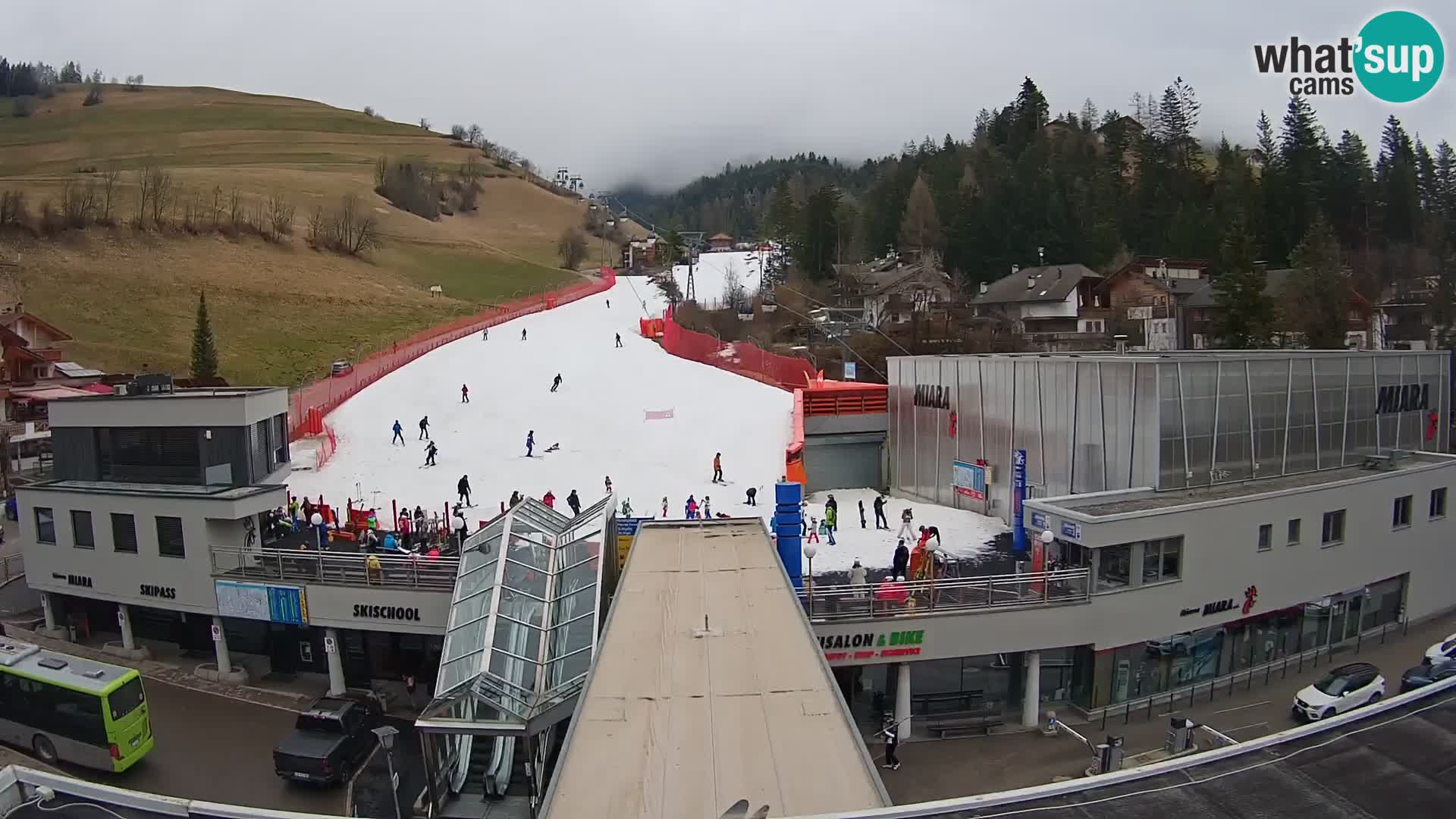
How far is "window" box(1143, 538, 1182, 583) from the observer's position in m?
18.2

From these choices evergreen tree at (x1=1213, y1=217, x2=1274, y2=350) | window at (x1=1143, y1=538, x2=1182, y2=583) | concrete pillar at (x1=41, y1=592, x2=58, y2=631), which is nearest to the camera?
window at (x1=1143, y1=538, x2=1182, y2=583)

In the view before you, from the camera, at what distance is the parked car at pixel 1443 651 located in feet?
64.0

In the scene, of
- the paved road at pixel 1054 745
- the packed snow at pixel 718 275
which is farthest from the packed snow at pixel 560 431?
the packed snow at pixel 718 275

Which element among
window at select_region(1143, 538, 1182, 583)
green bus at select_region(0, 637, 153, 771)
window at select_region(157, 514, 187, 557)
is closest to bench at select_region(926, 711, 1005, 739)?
window at select_region(1143, 538, 1182, 583)

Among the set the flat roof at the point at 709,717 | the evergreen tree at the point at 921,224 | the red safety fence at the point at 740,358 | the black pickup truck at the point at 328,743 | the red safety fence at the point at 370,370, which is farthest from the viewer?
the evergreen tree at the point at 921,224

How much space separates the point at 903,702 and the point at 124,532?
58.5ft

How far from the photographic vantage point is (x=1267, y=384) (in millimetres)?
21562

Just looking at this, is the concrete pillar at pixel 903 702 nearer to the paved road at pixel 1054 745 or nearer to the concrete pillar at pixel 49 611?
the paved road at pixel 1054 745

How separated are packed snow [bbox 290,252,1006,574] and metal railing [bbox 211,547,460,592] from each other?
7.15 meters

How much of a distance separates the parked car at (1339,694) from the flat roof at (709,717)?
1141 cm

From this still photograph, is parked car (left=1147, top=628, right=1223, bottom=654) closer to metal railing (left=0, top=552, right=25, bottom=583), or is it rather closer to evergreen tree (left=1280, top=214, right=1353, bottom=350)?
metal railing (left=0, top=552, right=25, bottom=583)

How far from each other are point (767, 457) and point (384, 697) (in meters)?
15.9

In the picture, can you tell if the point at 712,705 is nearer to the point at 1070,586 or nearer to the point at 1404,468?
the point at 1070,586

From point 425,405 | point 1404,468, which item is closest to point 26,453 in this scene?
point 425,405
